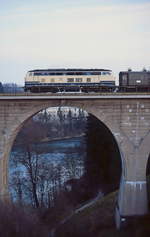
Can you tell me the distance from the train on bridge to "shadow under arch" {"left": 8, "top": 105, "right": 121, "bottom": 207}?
7.17 meters

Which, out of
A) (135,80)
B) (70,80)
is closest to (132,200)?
(135,80)

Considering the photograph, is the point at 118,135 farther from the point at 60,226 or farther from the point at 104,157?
the point at 104,157

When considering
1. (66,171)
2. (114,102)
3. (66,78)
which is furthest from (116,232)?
(66,171)

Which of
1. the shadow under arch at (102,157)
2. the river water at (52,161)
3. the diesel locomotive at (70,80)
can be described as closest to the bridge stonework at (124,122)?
the diesel locomotive at (70,80)

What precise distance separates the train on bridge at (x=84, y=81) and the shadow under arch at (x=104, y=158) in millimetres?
7169

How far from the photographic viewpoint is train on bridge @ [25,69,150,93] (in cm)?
2045

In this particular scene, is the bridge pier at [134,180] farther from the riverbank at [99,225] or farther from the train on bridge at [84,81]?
the train on bridge at [84,81]

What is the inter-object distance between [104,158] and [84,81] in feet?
36.0

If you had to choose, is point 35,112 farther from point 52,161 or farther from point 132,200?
point 52,161

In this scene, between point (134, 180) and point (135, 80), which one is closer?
point (134, 180)

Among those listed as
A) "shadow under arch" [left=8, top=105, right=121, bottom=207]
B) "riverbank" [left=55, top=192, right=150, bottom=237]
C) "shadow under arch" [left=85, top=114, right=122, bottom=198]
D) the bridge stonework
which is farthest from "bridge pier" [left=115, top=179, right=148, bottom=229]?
"shadow under arch" [left=85, top=114, right=122, bottom=198]

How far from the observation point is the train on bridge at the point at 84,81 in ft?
67.1

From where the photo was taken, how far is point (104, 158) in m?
28.7

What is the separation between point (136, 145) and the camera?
56.2ft
